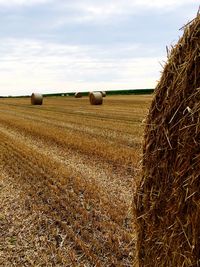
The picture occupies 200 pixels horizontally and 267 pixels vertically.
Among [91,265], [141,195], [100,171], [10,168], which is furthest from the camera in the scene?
[10,168]

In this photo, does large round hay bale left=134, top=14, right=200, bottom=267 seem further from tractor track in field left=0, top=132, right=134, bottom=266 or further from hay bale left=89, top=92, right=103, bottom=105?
hay bale left=89, top=92, right=103, bottom=105

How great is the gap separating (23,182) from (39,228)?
2351mm

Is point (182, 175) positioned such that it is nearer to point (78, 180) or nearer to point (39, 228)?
point (39, 228)

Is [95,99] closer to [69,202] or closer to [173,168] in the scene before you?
[69,202]

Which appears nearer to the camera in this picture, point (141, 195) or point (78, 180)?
point (141, 195)

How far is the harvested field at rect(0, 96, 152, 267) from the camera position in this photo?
4988mm

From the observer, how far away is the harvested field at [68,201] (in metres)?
4.99

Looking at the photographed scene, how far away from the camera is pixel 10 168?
30.3 feet

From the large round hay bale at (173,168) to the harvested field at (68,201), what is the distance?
374 millimetres

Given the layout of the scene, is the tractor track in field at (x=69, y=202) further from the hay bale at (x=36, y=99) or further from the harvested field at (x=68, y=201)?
the hay bale at (x=36, y=99)

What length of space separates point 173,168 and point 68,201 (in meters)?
3.22

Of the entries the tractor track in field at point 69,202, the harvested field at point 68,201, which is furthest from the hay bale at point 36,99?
the tractor track in field at point 69,202

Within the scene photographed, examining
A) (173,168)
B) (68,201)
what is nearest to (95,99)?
(68,201)

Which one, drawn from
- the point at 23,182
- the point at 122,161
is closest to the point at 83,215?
the point at 23,182
